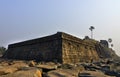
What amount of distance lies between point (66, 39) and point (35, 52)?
13.6 ft

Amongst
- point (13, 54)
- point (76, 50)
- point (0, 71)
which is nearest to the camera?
point (0, 71)

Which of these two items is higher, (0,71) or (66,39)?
(66,39)

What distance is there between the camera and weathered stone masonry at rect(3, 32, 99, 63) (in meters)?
17.0

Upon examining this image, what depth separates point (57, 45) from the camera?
1764 centimetres

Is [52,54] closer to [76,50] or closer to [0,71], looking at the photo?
[76,50]

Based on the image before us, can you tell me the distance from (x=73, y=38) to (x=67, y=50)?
8.97 feet

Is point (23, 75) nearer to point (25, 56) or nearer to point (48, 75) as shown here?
point (48, 75)

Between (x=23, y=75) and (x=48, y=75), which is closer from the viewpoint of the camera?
(x=23, y=75)

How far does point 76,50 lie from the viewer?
779 inches

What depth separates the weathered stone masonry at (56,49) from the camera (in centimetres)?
1695

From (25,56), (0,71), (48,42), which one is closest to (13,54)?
(25,56)

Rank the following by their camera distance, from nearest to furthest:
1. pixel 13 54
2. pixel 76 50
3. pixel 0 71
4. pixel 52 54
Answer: pixel 0 71
pixel 52 54
pixel 76 50
pixel 13 54

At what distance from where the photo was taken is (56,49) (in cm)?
1728

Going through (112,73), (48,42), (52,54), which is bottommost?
(112,73)
